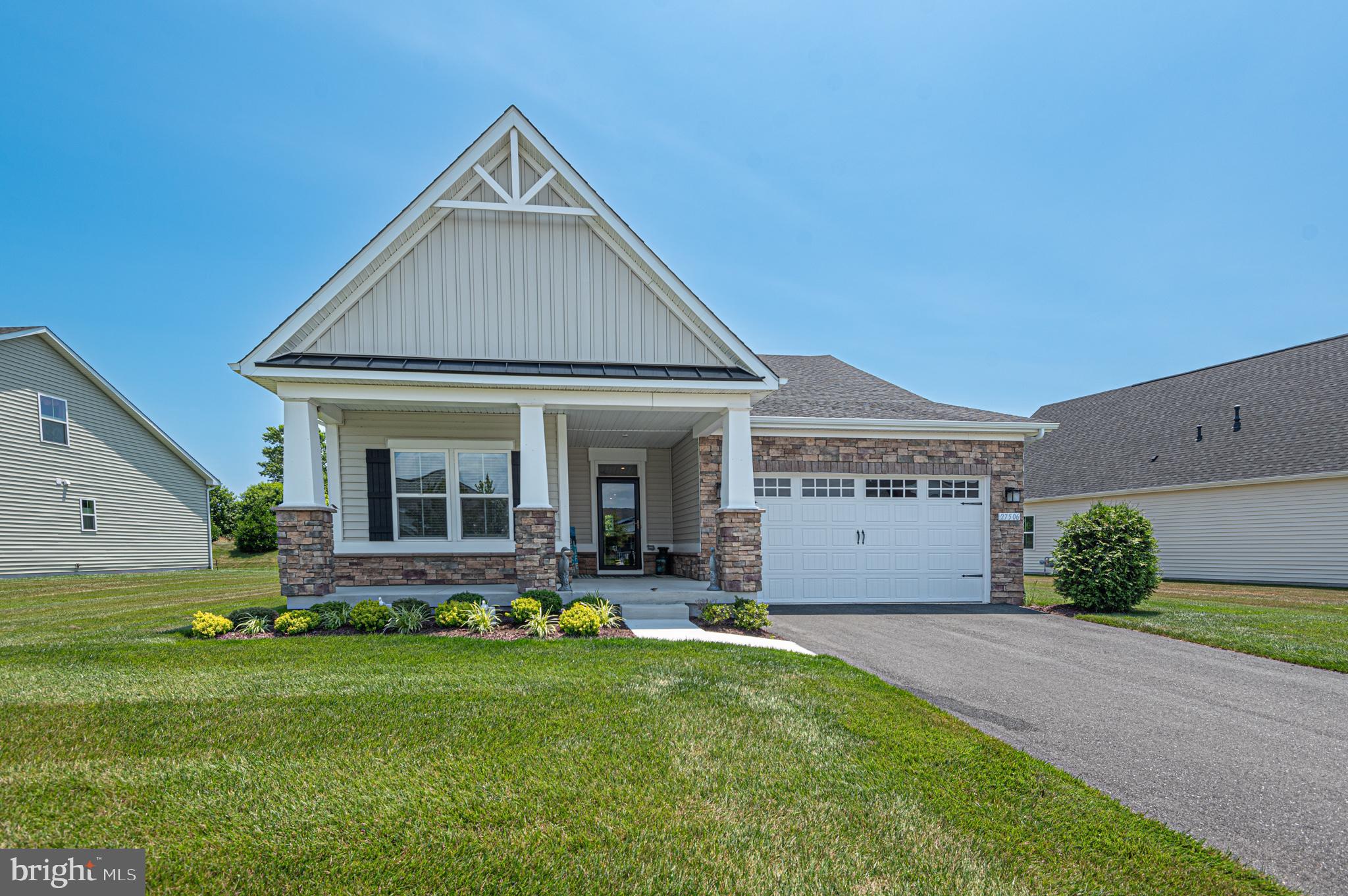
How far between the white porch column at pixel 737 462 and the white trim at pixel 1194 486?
25.2ft

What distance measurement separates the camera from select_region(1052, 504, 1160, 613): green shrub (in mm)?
11195

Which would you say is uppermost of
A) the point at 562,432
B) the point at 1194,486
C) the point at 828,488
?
the point at 562,432

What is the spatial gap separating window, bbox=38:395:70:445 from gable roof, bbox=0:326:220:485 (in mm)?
1231

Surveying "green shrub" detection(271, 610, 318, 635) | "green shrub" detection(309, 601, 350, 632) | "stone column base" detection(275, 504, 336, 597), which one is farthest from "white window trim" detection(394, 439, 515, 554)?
"green shrub" detection(271, 610, 318, 635)

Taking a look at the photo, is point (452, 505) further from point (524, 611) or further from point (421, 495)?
point (524, 611)

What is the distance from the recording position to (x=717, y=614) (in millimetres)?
9141

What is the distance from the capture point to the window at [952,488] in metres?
12.5

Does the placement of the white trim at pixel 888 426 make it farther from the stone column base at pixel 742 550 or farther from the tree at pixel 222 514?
the tree at pixel 222 514

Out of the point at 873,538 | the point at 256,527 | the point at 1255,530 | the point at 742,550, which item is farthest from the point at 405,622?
the point at 256,527

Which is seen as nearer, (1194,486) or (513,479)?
(513,479)

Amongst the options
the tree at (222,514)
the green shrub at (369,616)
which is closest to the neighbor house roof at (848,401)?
the green shrub at (369,616)

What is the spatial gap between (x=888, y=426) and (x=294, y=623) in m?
10.2

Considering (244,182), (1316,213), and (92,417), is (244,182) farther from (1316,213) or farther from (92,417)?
(1316,213)

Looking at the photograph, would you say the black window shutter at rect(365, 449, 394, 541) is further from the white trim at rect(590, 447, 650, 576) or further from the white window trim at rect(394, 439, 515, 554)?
the white trim at rect(590, 447, 650, 576)
